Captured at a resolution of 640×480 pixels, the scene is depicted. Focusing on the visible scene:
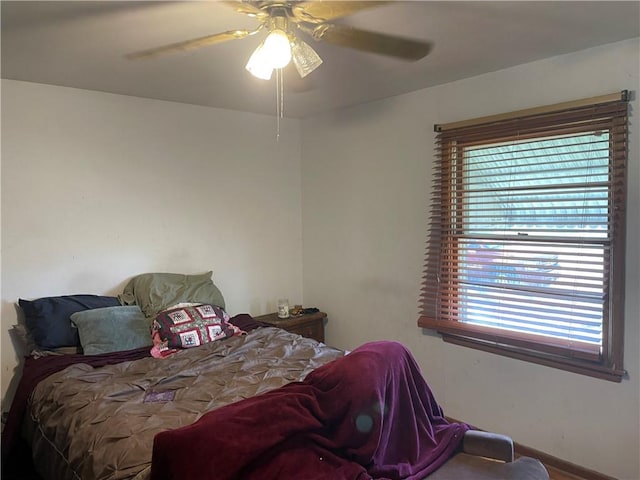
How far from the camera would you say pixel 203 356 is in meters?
2.51

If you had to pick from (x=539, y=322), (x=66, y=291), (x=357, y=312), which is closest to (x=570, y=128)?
(x=539, y=322)

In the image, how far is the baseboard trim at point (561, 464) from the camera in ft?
7.69

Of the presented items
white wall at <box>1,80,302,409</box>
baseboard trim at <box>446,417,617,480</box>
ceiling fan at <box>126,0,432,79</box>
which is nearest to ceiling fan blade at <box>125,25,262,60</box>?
ceiling fan at <box>126,0,432,79</box>

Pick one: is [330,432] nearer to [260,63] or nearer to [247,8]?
[260,63]

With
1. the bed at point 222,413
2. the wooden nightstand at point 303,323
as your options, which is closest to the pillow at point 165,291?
the bed at point 222,413

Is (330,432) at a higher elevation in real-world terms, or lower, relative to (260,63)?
lower

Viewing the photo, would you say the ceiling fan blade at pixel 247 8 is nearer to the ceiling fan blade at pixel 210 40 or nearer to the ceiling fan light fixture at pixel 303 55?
the ceiling fan blade at pixel 210 40

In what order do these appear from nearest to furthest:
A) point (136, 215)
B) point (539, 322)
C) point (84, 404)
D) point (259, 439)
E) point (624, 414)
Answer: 1. point (259, 439)
2. point (84, 404)
3. point (624, 414)
4. point (539, 322)
5. point (136, 215)

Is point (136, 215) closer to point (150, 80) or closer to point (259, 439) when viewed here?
point (150, 80)

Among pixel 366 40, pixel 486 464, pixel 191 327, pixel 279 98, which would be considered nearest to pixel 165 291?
pixel 191 327

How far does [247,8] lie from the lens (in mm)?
1562

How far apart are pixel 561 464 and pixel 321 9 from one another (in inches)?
105

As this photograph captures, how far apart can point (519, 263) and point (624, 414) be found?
0.93 metres

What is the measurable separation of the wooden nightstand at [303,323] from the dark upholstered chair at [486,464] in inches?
77.2
